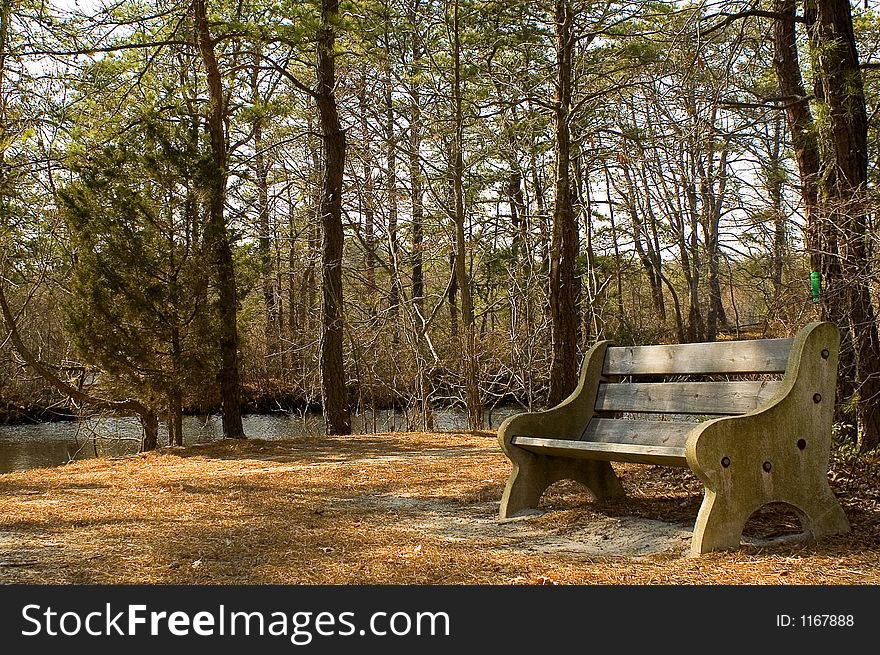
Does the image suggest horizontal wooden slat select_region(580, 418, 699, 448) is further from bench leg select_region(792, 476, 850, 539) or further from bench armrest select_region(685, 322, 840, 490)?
bench leg select_region(792, 476, 850, 539)

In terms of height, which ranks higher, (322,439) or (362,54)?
(362,54)

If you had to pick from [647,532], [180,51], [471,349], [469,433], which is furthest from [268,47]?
[647,532]

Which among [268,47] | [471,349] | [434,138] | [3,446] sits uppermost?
[268,47]

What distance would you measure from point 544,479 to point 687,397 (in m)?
1.02

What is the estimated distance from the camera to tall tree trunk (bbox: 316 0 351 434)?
11086mm

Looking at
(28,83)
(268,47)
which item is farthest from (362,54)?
(28,83)

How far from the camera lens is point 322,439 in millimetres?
9812

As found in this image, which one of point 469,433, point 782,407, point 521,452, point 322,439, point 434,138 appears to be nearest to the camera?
point 782,407

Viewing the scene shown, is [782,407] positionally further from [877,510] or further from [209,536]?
Result: [209,536]

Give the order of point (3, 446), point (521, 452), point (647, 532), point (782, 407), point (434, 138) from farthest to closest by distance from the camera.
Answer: point (3, 446)
point (434, 138)
point (521, 452)
point (647, 532)
point (782, 407)

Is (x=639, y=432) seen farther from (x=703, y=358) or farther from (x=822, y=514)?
(x=822, y=514)

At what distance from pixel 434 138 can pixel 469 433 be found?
15.1ft

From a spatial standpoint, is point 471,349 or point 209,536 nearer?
point 209,536

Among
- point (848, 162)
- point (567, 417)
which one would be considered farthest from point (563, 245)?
point (567, 417)
